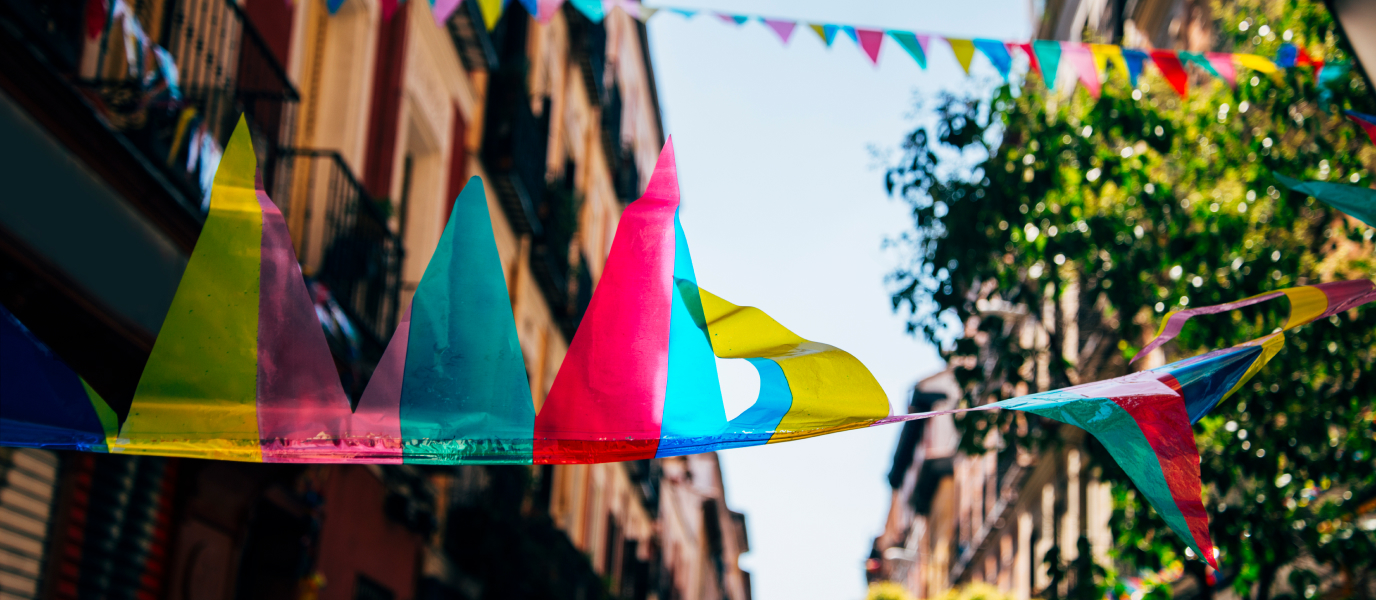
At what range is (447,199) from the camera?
38.2 ft

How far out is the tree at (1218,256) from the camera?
6555 mm

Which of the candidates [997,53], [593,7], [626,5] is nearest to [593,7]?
[593,7]

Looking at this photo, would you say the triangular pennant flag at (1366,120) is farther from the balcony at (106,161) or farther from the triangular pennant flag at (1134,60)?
the balcony at (106,161)

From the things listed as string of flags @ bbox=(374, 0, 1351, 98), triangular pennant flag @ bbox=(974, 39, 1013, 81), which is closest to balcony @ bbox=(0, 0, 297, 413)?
string of flags @ bbox=(374, 0, 1351, 98)

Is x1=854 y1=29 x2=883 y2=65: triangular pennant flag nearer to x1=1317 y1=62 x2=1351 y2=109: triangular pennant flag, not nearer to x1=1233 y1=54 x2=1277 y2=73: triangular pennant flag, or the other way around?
x1=1233 y1=54 x2=1277 y2=73: triangular pennant flag

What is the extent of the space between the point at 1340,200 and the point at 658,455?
2.03 m

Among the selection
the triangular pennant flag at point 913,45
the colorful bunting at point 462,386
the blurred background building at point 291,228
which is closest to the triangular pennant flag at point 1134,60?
the triangular pennant flag at point 913,45

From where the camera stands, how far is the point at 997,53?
5.71 metres

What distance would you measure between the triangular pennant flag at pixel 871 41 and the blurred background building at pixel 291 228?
1.58 meters

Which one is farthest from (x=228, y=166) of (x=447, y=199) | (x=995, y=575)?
(x=995, y=575)

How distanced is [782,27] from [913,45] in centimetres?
66

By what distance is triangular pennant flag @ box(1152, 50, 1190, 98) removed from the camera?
580 cm

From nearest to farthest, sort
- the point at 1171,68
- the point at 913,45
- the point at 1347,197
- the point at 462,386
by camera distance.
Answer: the point at 462,386 < the point at 1347,197 < the point at 913,45 < the point at 1171,68

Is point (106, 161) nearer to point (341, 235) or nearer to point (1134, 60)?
point (341, 235)
